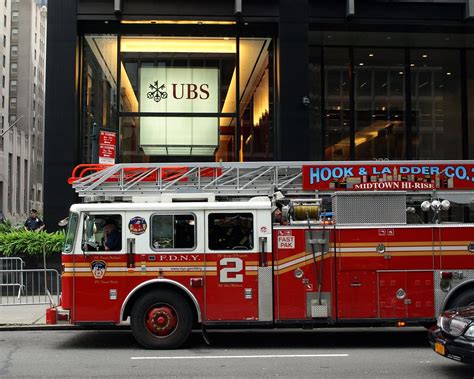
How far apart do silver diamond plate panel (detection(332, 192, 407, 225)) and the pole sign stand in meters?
0.21

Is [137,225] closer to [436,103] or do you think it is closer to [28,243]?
[28,243]

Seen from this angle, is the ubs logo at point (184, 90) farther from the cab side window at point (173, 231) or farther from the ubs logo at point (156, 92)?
the cab side window at point (173, 231)

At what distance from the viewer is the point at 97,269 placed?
9344mm

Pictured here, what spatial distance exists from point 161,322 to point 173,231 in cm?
142

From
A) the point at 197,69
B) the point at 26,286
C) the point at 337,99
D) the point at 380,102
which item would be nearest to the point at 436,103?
the point at 380,102

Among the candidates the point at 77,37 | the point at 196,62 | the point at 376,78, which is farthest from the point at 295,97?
the point at 77,37

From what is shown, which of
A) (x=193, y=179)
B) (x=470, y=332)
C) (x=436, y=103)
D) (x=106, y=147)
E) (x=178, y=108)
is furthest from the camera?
(x=436, y=103)

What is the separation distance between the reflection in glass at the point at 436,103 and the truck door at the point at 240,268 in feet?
41.3

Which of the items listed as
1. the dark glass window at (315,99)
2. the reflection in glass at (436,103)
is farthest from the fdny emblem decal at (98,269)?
the reflection in glass at (436,103)

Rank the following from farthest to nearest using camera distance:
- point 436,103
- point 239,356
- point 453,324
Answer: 1. point 436,103
2. point 239,356
3. point 453,324

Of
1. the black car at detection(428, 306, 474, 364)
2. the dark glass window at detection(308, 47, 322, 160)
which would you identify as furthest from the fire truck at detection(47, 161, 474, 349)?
the dark glass window at detection(308, 47, 322, 160)

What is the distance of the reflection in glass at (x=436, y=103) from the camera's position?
20.6 metres

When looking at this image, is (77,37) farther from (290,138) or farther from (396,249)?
(396,249)

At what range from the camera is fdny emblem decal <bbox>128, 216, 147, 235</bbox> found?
9422 millimetres
